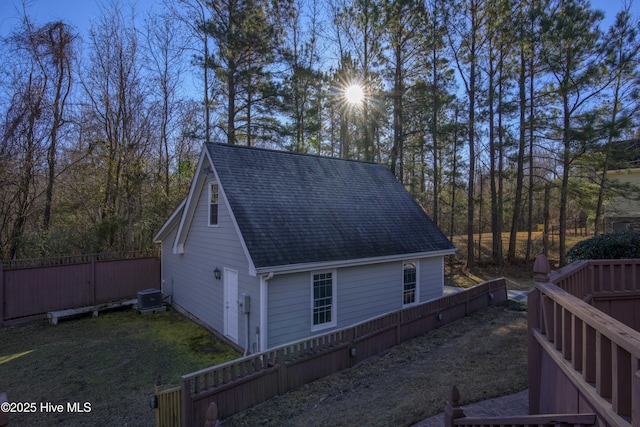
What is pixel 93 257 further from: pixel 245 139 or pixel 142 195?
pixel 245 139

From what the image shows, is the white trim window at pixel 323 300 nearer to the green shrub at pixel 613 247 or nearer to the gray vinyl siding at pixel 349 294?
the gray vinyl siding at pixel 349 294

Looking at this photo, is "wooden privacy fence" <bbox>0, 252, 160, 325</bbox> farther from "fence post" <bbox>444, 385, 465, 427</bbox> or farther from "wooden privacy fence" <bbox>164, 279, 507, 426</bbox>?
"fence post" <bbox>444, 385, 465, 427</bbox>

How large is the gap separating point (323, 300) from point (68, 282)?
9293 millimetres

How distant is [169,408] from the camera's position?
202 inches

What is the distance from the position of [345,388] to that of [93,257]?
424 inches

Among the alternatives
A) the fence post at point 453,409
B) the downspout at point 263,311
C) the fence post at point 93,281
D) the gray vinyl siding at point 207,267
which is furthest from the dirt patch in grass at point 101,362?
the fence post at point 453,409

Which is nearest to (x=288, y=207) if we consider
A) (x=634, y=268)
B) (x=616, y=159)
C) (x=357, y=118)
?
(x=634, y=268)

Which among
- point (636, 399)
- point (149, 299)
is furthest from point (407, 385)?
point (149, 299)

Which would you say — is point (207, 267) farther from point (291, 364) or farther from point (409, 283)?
point (409, 283)

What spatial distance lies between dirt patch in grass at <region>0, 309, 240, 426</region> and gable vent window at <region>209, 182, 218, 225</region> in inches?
131

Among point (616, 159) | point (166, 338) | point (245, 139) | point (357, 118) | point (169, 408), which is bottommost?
point (166, 338)

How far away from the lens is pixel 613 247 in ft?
25.4

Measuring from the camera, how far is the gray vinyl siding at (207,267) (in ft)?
28.0

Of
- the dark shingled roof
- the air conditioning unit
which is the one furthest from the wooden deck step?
the dark shingled roof
